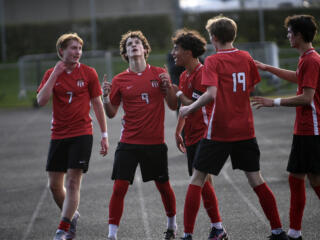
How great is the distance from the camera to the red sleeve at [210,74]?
498 centimetres

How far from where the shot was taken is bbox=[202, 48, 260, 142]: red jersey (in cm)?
511

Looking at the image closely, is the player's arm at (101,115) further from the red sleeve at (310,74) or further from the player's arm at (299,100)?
the red sleeve at (310,74)

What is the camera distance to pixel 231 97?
5.13 m

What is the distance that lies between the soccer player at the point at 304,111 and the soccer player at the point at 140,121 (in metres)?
1.05

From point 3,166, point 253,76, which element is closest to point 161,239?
point 253,76

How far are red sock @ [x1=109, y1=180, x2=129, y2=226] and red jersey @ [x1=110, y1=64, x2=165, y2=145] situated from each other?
1.35 ft

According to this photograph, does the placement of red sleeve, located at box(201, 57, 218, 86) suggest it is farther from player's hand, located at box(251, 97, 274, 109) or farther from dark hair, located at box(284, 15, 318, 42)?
dark hair, located at box(284, 15, 318, 42)

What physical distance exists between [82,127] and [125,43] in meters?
0.92

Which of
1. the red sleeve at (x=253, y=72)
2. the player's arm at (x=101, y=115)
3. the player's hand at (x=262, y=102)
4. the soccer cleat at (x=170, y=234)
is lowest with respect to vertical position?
the soccer cleat at (x=170, y=234)

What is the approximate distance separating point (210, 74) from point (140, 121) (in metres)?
0.96

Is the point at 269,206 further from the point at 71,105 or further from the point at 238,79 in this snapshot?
the point at 71,105

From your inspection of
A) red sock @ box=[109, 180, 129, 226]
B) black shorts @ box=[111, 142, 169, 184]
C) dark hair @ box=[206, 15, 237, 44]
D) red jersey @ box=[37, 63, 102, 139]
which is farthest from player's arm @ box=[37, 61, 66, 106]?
dark hair @ box=[206, 15, 237, 44]

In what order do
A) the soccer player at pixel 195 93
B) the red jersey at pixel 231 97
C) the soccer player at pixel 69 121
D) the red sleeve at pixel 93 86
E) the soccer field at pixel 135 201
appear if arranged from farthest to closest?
the soccer field at pixel 135 201 < the red sleeve at pixel 93 86 < the soccer player at pixel 69 121 < the soccer player at pixel 195 93 < the red jersey at pixel 231 97

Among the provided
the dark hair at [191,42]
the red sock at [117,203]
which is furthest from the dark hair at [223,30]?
→ the red sock at [117,203]
